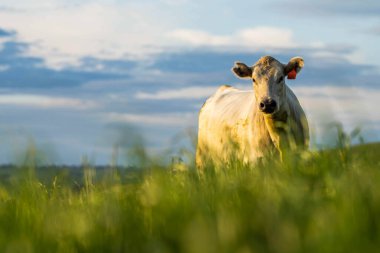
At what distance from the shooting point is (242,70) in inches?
629

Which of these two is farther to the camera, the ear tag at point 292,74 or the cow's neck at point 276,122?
the ear tag at point 292,74

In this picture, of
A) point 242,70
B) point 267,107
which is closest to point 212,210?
point 267,107

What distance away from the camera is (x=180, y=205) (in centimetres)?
515

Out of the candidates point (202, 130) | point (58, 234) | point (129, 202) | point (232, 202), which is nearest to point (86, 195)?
point (129, 202)

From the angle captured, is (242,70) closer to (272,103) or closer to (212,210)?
(272,103)

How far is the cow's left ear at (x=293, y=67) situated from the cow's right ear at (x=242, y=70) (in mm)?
784

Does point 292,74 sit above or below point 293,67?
below

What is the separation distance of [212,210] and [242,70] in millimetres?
10928

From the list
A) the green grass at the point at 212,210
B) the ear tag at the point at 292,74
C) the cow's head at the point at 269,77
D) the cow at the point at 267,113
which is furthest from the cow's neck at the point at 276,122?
the green grass at the point at 212,210

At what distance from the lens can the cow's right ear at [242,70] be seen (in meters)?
16.0

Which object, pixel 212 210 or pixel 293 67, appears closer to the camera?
pixel 212 210

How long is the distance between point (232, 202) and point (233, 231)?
46.1 inches

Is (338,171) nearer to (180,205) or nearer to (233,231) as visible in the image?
(180,205)

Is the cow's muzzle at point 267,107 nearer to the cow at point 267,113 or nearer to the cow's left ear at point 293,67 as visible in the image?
the cow at point 267,113
